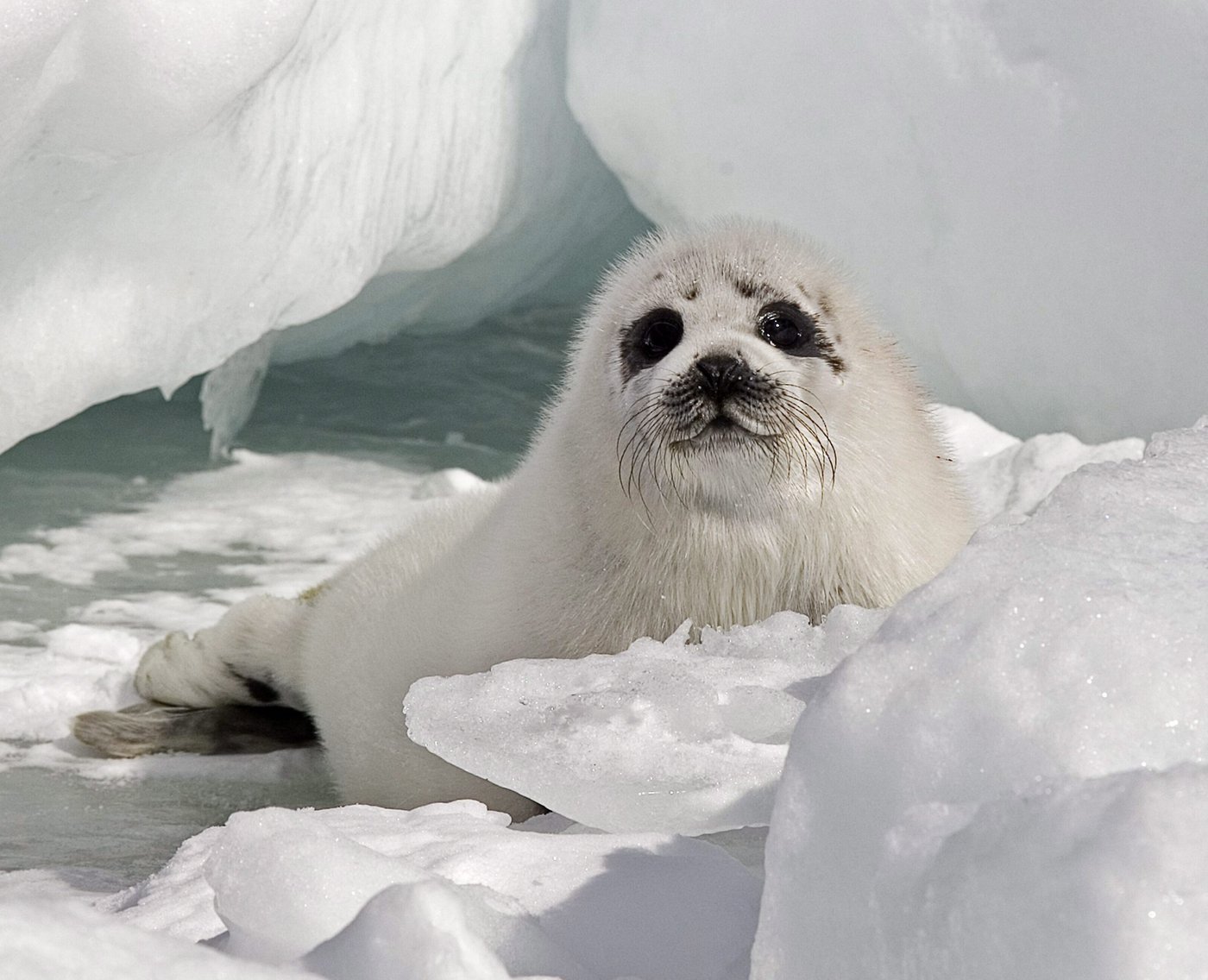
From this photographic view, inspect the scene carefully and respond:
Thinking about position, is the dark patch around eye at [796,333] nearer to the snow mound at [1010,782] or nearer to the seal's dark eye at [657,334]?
the seal's dark eye at [657,334]

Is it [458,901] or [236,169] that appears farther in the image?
[236,169]

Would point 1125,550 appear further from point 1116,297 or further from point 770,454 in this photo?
point 1116,297

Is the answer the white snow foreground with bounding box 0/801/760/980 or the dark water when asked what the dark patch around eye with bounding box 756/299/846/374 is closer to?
the white snow foreground with bounding box 0/801/760/980

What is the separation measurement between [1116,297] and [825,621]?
258 cm

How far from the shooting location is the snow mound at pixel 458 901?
131cm

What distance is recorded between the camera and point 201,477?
5375 millimetres

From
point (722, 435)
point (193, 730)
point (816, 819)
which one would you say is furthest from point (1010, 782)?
point (193, 730)

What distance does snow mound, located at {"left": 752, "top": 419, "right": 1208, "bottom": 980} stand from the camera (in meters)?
1.17

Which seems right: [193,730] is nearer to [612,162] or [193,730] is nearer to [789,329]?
[789,329]

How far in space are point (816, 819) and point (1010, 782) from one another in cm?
18

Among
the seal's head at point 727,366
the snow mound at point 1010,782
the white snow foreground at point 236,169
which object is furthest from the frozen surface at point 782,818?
the white snow foreground at point 236,169

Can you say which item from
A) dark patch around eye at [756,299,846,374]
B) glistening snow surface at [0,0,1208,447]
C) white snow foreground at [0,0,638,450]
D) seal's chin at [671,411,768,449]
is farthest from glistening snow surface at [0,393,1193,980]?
glistening snow surface at [0,0,1208,447]

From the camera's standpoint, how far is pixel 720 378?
8.05 feet

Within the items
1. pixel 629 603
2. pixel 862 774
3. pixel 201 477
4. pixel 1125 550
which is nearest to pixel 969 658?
pixel 862 774
